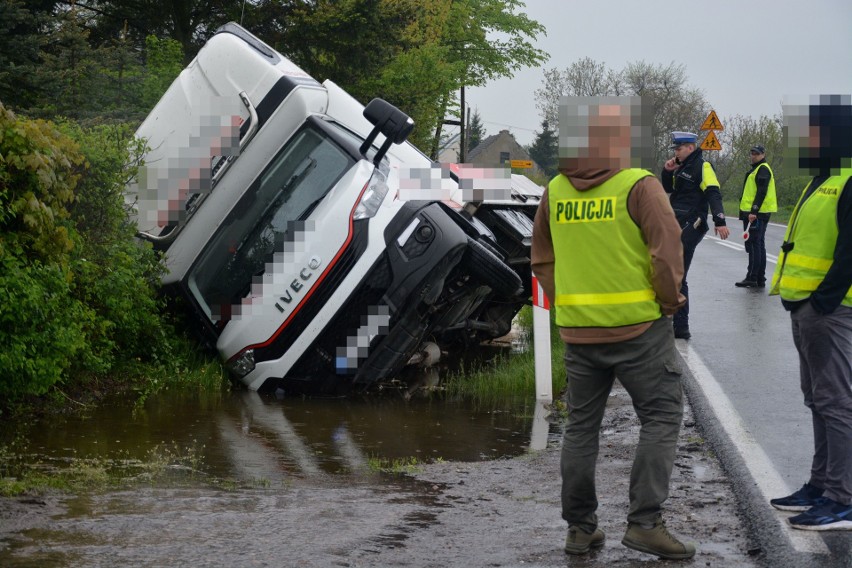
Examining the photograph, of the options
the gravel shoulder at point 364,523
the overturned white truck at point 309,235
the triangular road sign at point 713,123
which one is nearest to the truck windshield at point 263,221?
the overturned white truck at point 309,235

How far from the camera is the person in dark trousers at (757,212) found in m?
14.4

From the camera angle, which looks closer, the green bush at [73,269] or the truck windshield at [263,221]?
the green bush at [73,269]

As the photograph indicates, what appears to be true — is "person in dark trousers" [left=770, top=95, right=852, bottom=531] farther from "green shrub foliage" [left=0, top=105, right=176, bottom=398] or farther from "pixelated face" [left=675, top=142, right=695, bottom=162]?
"pixelated face" [left=675, top=142, right=695, bottom=162]

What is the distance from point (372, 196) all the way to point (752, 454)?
3.56 metres

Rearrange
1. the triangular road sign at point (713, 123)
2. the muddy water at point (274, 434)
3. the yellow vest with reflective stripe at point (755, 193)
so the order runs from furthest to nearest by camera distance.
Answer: the triangular road sign at point (713, 123) < the yellow vest with reflective stripe at point (755, 193) < the muddy water at point (274, 434)

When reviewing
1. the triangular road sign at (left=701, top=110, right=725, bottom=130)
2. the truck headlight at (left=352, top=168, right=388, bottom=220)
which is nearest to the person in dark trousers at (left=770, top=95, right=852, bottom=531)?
the truck headlight at (left=352, top=168, right=388, bottom=220)

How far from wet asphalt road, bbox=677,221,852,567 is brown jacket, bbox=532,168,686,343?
1.04m

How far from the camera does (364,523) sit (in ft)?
15.6

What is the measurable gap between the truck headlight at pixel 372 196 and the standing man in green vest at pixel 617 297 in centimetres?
374

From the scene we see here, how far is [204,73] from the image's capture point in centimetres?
980

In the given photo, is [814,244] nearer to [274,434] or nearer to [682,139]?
[274,434]

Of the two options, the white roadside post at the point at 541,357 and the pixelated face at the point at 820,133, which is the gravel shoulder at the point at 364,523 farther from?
the white roadside post at the point at 541,357

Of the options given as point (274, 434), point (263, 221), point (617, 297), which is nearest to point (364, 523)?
point (617, 297)

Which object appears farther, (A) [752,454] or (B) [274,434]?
(B) [274,434]
